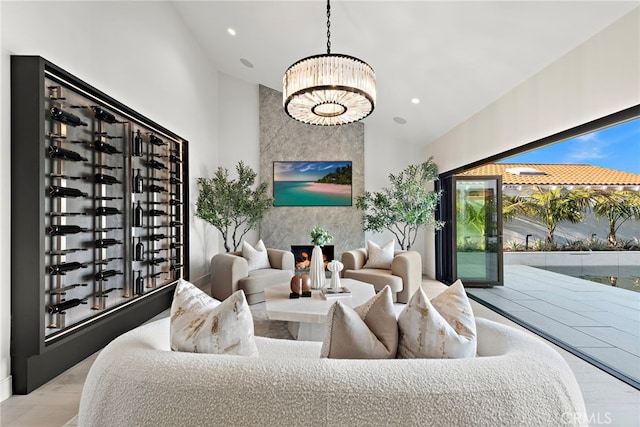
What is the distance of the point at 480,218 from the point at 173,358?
5.67 m

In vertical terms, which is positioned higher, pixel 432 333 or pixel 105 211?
pixel 105 211

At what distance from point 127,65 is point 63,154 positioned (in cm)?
154

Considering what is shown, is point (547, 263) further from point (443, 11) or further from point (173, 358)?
point (173, 358)

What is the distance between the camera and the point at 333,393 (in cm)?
94

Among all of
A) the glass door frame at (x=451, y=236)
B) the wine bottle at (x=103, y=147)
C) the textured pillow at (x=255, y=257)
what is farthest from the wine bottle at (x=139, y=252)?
the glass door frame at (x=451, y=236)

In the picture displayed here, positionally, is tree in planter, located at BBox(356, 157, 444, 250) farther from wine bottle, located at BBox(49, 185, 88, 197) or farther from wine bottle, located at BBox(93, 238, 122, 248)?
wine bottle, located at BBox(49, 185, 88, 197)

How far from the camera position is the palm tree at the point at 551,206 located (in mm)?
8156

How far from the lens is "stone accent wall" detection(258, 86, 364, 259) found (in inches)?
260

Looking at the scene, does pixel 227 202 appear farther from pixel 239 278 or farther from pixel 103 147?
pixel 103 147

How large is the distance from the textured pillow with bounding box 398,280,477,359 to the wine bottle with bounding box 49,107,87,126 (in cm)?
289

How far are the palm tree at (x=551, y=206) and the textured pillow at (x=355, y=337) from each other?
873 centimetres

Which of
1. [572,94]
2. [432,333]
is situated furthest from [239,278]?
[572,94]

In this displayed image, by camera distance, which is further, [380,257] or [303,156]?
[303,156]

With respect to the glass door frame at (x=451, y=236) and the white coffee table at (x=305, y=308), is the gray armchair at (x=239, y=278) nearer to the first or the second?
the white coffee table at (x=305, y=308)
